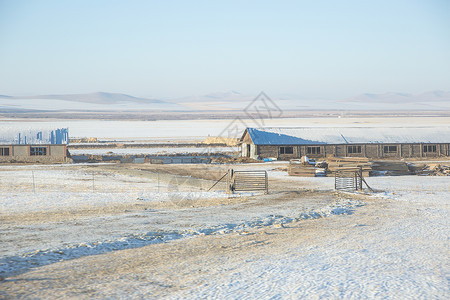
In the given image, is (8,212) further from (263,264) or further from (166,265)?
(263,264)

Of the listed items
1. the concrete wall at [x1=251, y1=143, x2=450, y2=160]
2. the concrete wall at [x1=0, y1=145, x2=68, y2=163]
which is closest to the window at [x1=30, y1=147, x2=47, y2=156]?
the concrete wall at [x1=0, y1=145, x2=68, y2=163]

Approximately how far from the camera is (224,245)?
51.1 ft

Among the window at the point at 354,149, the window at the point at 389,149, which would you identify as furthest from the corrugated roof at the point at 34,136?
the window at the point at 389,149

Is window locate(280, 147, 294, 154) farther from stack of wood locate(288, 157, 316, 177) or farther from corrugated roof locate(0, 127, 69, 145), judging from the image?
corrugated roof locate(0, 127, 69, 145)

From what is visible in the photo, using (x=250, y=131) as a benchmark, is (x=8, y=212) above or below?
below

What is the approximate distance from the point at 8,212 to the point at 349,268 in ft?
50.7

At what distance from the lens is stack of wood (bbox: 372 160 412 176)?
1626 inches

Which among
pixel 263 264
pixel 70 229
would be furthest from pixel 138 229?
pixel 263 264

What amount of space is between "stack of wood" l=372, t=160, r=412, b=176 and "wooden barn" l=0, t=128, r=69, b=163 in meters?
34.5

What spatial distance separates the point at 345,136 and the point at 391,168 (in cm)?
2251

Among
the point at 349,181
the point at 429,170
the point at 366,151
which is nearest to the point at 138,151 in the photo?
the point at 366,151

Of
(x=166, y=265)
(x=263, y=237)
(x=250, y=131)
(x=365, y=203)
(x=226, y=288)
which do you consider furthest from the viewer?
(x=250, y=131)

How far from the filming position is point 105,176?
131ft

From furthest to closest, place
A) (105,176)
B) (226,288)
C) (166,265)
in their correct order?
(105,176) → (166,265) → (226,288)
